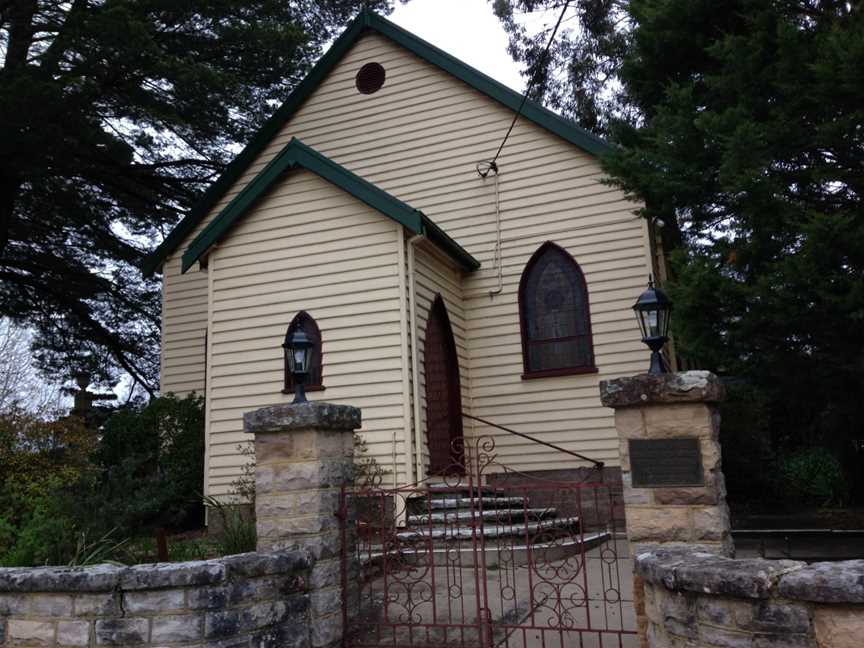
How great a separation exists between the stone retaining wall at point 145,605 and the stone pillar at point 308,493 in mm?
348

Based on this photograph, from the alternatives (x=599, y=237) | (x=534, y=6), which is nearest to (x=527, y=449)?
(x=599, y=237)

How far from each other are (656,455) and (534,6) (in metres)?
14.5

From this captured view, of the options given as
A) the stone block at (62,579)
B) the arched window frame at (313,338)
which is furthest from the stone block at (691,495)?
the arched window frame at (313,338)

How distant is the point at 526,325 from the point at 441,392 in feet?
6.41

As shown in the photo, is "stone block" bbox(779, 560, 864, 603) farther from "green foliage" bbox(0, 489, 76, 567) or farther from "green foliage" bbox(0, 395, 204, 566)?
"green foliage" bbox(0, 395, 204, 566)

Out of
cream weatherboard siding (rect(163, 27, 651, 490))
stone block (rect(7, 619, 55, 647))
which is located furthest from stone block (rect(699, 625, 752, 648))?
cream weatherboard siding (rect(163, 27, 651, 490))

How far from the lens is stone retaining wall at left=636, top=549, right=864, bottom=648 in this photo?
3373mm

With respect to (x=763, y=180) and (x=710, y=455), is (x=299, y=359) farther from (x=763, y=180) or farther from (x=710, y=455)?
(x=763, y=180)

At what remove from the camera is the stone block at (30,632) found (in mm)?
5199

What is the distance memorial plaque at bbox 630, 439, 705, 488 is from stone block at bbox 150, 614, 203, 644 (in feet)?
10.0

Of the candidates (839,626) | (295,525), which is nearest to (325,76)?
(295,525)

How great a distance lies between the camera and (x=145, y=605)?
5.09 meters

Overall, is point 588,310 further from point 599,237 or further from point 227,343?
point 227,343

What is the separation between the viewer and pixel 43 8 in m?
15.5
